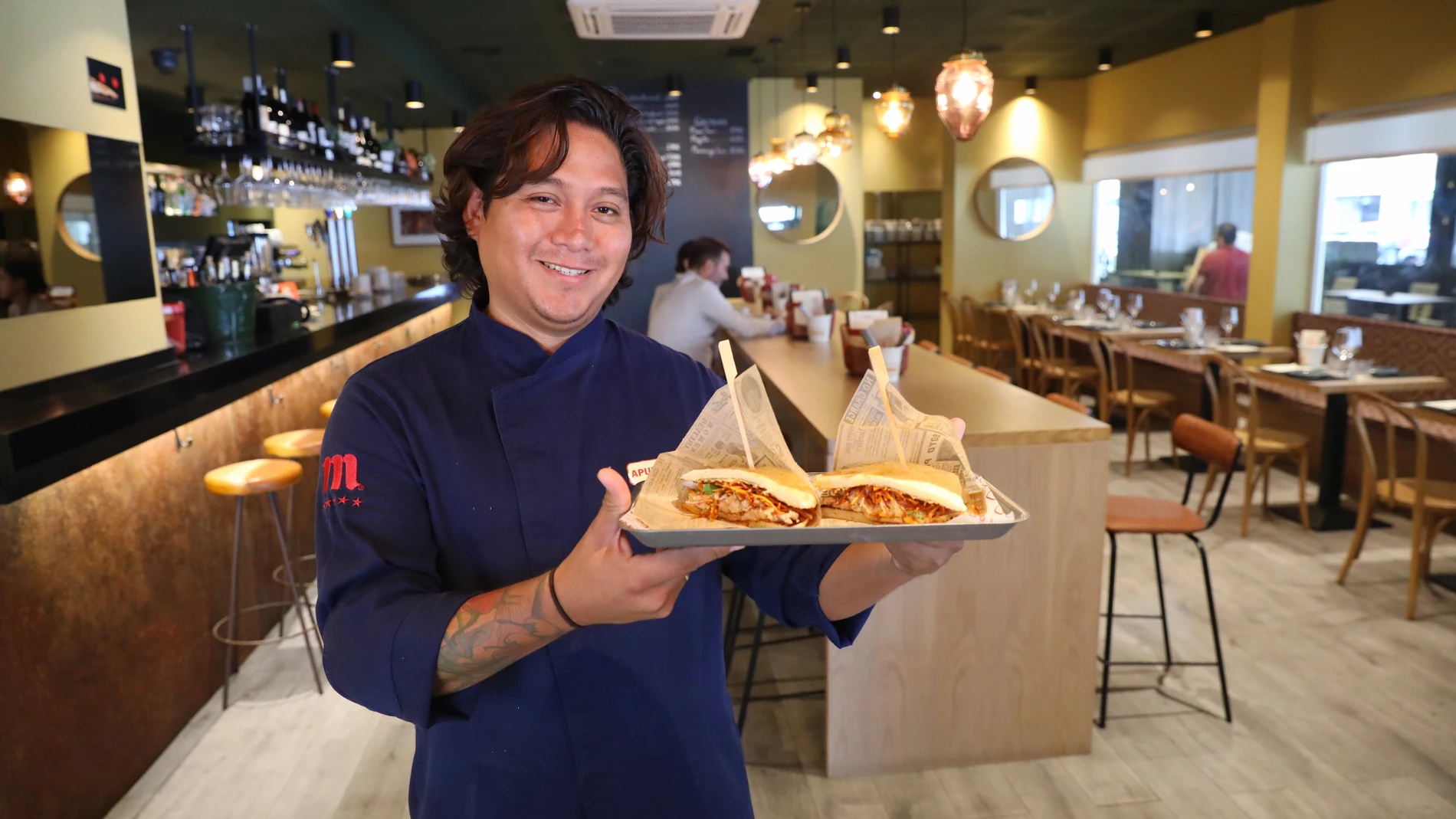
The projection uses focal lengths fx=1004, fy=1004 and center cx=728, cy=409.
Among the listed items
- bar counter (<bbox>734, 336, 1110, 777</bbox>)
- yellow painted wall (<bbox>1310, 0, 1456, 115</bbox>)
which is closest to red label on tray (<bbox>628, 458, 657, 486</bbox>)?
bar counter (<bbox>734, 336, 1110, 777</bbox>)

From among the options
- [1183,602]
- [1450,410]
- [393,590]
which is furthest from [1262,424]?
[393,590]

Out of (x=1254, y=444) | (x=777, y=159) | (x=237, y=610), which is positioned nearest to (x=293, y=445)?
(x=237, y=610)

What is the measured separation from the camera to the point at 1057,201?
999cm

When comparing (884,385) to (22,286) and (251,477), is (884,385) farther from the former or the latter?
(22,286)

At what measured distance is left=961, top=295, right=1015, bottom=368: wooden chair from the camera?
9516 millimetres

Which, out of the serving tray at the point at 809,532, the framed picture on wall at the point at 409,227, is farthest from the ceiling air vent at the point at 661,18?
the framed picture on wall at the point at 409,227

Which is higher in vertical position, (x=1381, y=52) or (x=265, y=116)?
(x=1381, y=52)

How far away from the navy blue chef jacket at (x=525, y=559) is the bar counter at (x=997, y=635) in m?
1.53

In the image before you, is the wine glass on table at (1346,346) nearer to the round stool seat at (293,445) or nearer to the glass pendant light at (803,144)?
the glass pendant light at (803,144)

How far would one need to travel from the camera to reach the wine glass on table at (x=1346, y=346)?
5.01 m

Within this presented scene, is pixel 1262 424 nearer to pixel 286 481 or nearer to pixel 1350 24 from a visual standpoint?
pixel 1350 24

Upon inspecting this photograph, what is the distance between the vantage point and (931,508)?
111 centimetres

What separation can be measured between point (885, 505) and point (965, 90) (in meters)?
3.39

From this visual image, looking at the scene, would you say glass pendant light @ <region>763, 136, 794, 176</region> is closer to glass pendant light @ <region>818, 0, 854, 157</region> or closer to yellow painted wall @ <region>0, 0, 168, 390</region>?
glass pendant light @ <region>818, 0, 854, 157</region>
